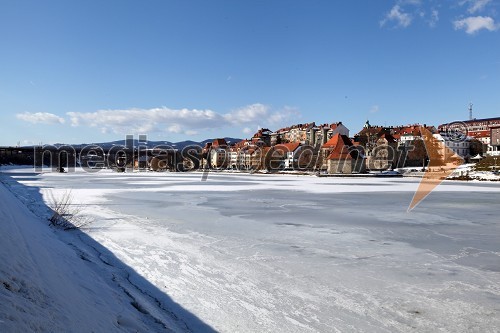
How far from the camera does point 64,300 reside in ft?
12.0

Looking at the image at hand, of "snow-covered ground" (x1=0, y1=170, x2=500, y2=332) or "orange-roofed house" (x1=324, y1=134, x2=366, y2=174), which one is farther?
"orange-roofed house" (x1=324, y1=134, x2=366, y2=174)

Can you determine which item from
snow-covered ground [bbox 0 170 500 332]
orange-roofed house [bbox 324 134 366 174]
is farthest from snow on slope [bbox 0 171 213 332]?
orange-roofed house [bbox 324 134 366 174]

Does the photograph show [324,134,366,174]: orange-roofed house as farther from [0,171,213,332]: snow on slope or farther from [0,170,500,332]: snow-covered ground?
[0,171,213,332]: snow on slope

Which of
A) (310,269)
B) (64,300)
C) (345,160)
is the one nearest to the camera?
(64,300)

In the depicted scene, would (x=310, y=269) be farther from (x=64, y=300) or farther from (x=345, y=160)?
(x=345, y=160)

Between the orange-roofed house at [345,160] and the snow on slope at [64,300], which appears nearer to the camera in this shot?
the snow on slope at [64,300]

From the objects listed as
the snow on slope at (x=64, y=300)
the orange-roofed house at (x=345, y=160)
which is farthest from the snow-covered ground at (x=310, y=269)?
the orange-roofed house at (x=345, y=160)

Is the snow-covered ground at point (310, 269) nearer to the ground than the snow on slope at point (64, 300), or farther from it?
nearer to the ground

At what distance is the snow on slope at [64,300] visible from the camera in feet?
9.24

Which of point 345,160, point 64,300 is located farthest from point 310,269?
point 345,160

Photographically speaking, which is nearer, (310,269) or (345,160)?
(310,269)

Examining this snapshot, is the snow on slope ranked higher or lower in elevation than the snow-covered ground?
higher

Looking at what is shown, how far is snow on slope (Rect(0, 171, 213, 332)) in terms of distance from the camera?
9.24ft

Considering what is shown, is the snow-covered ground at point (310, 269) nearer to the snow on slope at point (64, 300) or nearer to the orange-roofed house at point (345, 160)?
the snow on slope at point (64, 300)
